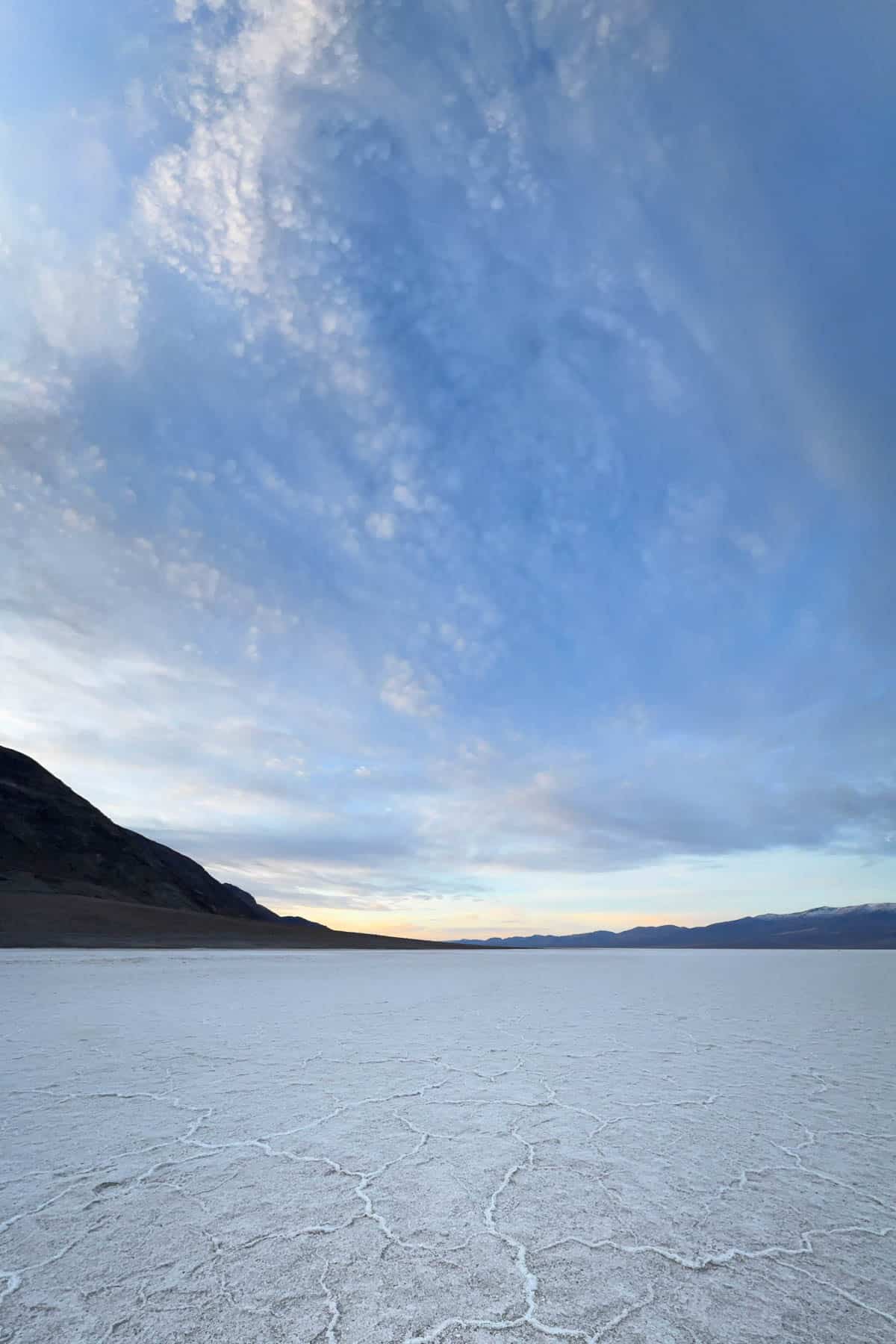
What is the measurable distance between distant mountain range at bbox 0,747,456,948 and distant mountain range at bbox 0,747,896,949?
7cm

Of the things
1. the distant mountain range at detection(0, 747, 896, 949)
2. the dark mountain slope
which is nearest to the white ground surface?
the distant mountain range at detection(0, 747, 896, 949)

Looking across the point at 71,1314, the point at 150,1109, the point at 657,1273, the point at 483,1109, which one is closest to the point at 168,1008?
the point at 150,1109

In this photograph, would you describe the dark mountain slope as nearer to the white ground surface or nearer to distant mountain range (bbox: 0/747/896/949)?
distant mountain range (bbox: 0/747/896/949)

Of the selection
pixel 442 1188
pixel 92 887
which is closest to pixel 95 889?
pixel 92 887

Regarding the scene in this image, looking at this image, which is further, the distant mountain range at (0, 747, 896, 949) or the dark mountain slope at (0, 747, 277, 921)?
the dark mountain slope at (0, 747, 277, 921)

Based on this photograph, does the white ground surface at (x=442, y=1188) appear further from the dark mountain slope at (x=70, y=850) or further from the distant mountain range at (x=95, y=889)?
the dark mountain slope at (x=70, y=850)

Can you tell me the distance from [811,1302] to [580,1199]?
2.55 feet

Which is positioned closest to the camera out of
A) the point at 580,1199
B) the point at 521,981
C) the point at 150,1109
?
the point at 580,1199

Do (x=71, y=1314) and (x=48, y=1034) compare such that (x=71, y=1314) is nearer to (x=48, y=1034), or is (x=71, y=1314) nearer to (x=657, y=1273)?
(x=657, y=1273)

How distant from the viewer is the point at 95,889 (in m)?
41.7

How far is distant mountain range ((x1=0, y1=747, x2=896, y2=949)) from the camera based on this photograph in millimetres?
→ 29156

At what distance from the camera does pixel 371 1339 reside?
1519 millimetres

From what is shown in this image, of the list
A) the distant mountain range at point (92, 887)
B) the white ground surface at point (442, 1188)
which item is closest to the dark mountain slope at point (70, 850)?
the distant mountain range at point (92, 887)

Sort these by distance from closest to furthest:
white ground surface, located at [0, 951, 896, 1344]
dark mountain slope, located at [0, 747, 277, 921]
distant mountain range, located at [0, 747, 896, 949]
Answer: white ground surface, located at [0, 951, 896, 1344]
distant mountain range, located at [0, 747, 896, 949]
dark mountain slope, located at [0, 747, 277, 921]
